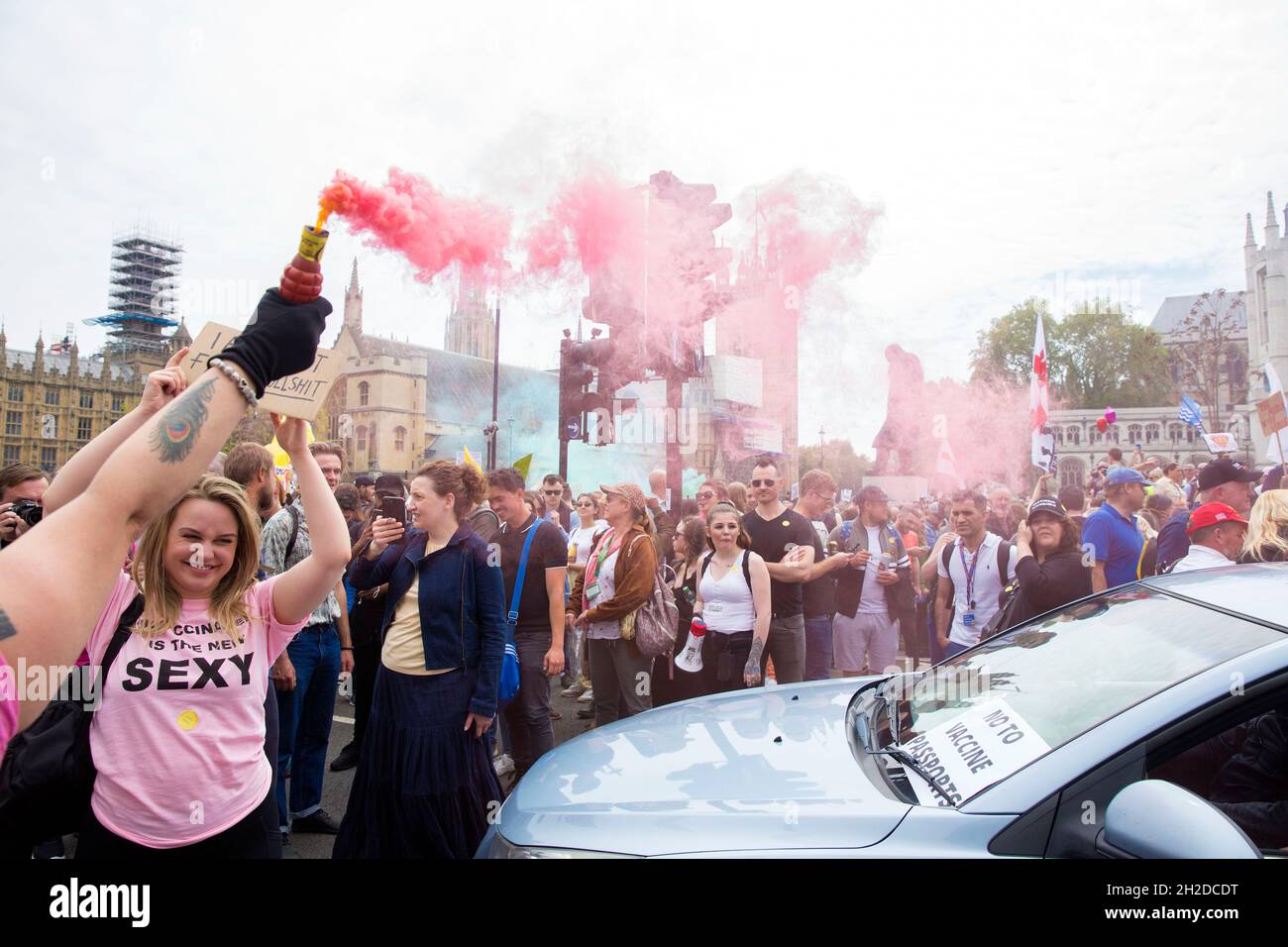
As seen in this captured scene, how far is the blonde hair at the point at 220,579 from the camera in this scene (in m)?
1.95

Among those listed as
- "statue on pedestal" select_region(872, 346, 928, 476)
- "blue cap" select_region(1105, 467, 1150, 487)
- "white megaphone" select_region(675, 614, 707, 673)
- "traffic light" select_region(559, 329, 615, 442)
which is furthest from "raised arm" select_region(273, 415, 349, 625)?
"statue on pedestal" select_region(872, 346, 928, 476)

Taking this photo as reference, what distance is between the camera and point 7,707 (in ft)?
3.14

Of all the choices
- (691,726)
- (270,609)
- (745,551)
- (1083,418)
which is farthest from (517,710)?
(1083,418)

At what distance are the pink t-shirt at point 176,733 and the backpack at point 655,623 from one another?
2.87m

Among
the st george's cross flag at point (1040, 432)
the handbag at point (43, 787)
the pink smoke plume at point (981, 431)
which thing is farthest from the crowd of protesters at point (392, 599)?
the pink smoke plume at point (981, 431)

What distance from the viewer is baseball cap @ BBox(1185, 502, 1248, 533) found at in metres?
4.11

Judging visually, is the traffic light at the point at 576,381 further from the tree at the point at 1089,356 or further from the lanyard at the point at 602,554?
the tree at the point at 1089,356

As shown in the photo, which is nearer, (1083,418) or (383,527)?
(383,527)

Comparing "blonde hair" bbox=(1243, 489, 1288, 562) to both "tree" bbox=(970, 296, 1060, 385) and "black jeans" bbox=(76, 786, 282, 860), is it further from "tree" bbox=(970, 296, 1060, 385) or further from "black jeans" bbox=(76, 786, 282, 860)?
"tree" bbox=(970, 296, 1060, 385)

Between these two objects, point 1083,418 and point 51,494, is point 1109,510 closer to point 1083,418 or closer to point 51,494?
point 51,494

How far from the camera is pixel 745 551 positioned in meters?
4.63

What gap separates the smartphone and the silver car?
78.9 inches
